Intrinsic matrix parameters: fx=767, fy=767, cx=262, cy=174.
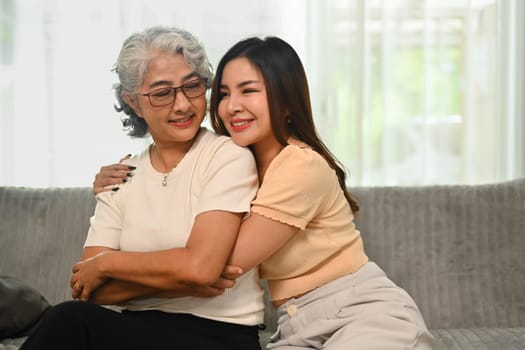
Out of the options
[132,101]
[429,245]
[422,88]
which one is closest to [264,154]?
[132,101]

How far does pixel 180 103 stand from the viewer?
185 centimetres

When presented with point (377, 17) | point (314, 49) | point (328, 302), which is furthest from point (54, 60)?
point (328, 302)

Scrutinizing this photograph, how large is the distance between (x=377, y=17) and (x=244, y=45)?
4.30 ft

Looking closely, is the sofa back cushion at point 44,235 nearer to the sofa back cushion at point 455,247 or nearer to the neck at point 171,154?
the neck at point 171,154

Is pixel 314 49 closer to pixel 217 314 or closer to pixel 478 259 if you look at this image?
pixel 478 259

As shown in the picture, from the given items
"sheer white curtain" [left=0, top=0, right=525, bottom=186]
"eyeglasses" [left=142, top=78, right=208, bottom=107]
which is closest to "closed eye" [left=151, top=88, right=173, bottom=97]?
"eyeglasses" [left=142, top=78, right=208, bottom=107]

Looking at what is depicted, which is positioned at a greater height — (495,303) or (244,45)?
(244,45)

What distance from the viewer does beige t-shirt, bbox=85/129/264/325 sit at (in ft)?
5.86

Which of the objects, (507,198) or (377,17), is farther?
(377,17)

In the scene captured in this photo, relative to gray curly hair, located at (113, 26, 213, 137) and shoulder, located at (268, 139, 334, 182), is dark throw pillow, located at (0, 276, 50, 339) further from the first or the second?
shoulder, located at (268, 139, 334, 182)

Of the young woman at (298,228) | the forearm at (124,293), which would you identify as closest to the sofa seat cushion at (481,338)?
the young woman at (298,228)

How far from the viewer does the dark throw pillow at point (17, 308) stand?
228cm

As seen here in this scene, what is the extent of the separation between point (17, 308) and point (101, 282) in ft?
2.01

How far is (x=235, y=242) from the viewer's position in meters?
1.77
